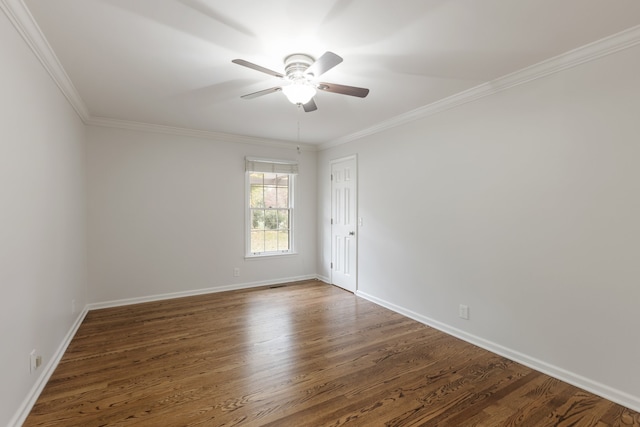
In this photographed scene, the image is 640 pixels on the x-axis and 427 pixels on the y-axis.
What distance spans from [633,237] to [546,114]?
1099 mm

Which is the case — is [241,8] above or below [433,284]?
above

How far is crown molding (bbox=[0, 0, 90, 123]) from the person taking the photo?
176 cm

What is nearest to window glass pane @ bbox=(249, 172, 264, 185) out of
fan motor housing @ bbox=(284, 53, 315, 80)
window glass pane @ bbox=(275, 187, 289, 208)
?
window glass pane @ bbox=(275, 187, 289, 208)

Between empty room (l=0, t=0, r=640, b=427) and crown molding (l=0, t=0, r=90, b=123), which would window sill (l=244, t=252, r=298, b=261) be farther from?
crown molding (l=0, t=0, r=90, b=123)

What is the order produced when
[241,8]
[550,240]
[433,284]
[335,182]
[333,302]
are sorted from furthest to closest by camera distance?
1. [335,182]
2. [333,302]
3. [433,284]
4. [550,240]
5. [241,8]

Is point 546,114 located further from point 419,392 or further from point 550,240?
point 419,392

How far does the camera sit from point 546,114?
2504 mm

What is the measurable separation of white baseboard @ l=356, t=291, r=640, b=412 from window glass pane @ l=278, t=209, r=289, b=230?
8.62ft

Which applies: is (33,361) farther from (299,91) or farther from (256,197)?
(256,197)

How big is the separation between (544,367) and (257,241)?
404 cm

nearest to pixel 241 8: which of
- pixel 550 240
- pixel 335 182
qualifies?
pixel 550 240

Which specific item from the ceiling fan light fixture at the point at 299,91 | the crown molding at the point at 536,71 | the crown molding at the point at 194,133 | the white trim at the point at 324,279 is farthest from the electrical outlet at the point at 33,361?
the crown molding at the point at 536,71

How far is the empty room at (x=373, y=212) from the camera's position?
1934mm

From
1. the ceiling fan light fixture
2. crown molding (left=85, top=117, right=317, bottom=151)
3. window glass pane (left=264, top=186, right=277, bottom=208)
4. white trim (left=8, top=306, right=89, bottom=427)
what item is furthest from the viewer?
window glass pane (left=264, top=186, right=277, bottom=208)
